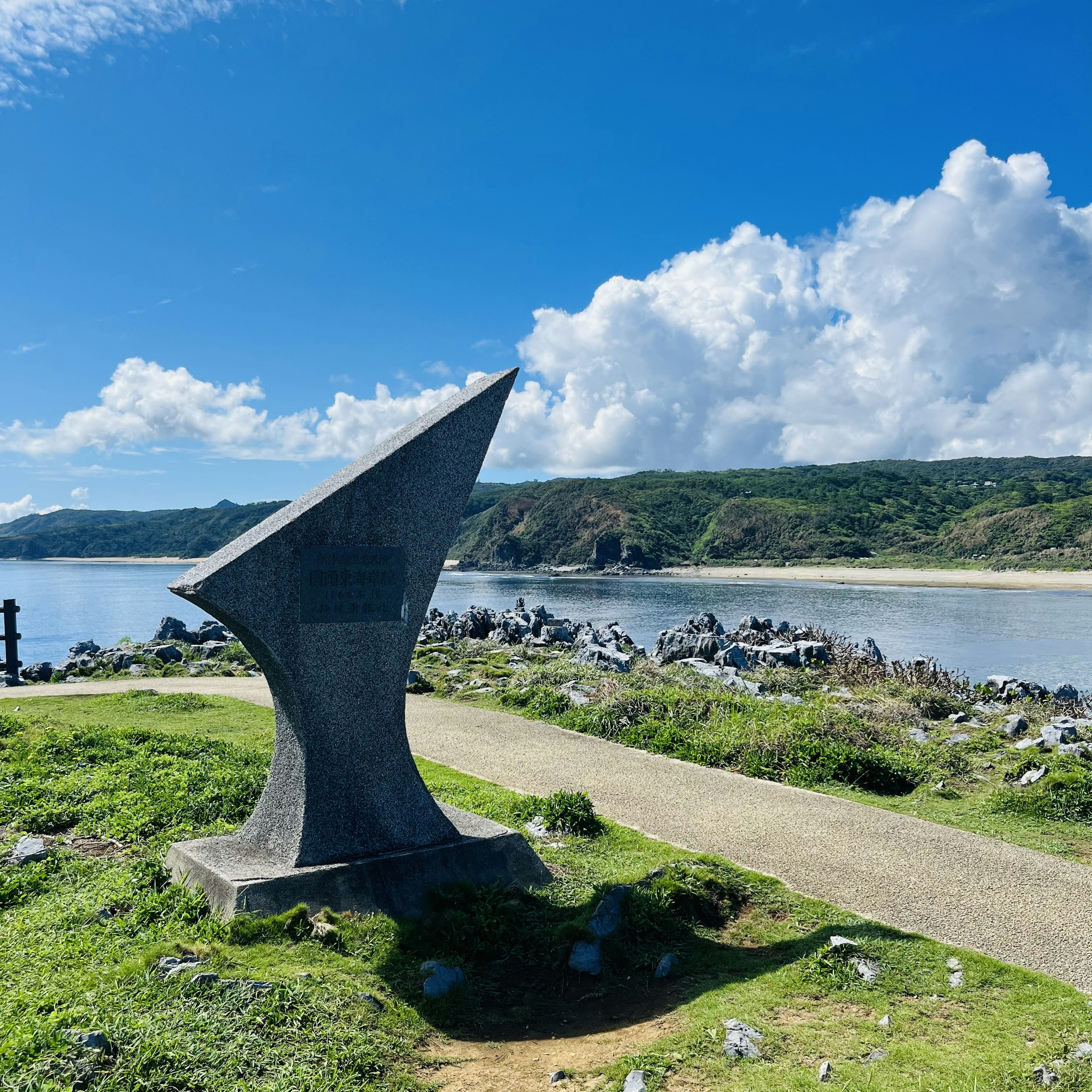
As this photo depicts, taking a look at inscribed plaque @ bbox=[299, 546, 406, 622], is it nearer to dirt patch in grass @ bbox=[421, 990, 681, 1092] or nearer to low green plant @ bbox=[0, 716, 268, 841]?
low green plant @ bbox=[0, 716, 268, 841]

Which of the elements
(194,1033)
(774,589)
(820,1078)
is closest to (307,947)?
(194,1033)

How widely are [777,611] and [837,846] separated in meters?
28.9

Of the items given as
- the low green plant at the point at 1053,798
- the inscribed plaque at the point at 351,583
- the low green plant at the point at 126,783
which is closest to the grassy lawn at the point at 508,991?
the low green plant at the point at 126,783

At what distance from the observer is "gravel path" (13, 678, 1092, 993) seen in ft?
17.1

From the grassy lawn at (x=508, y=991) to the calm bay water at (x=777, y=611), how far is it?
14941 mm

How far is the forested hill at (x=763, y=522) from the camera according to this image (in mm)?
68375

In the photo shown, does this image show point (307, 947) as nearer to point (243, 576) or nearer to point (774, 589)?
point (243, 576)

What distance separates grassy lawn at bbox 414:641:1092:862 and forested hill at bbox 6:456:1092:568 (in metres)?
53.1

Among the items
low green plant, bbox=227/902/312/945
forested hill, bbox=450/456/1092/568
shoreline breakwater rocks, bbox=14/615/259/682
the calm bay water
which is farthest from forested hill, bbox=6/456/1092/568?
low green plant, bbox=227/902/312/945

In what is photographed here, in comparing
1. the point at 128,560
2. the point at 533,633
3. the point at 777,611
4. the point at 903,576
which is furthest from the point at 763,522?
the point at 128,560

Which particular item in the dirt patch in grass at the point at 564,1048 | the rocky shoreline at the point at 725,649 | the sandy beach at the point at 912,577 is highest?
the sandy beach at the point at 912,577

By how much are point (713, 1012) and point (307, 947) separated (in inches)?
86.1

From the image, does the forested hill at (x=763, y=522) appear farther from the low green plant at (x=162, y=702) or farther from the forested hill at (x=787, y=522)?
the low green plant at (x=162, y=702)

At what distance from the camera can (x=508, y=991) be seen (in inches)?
186
